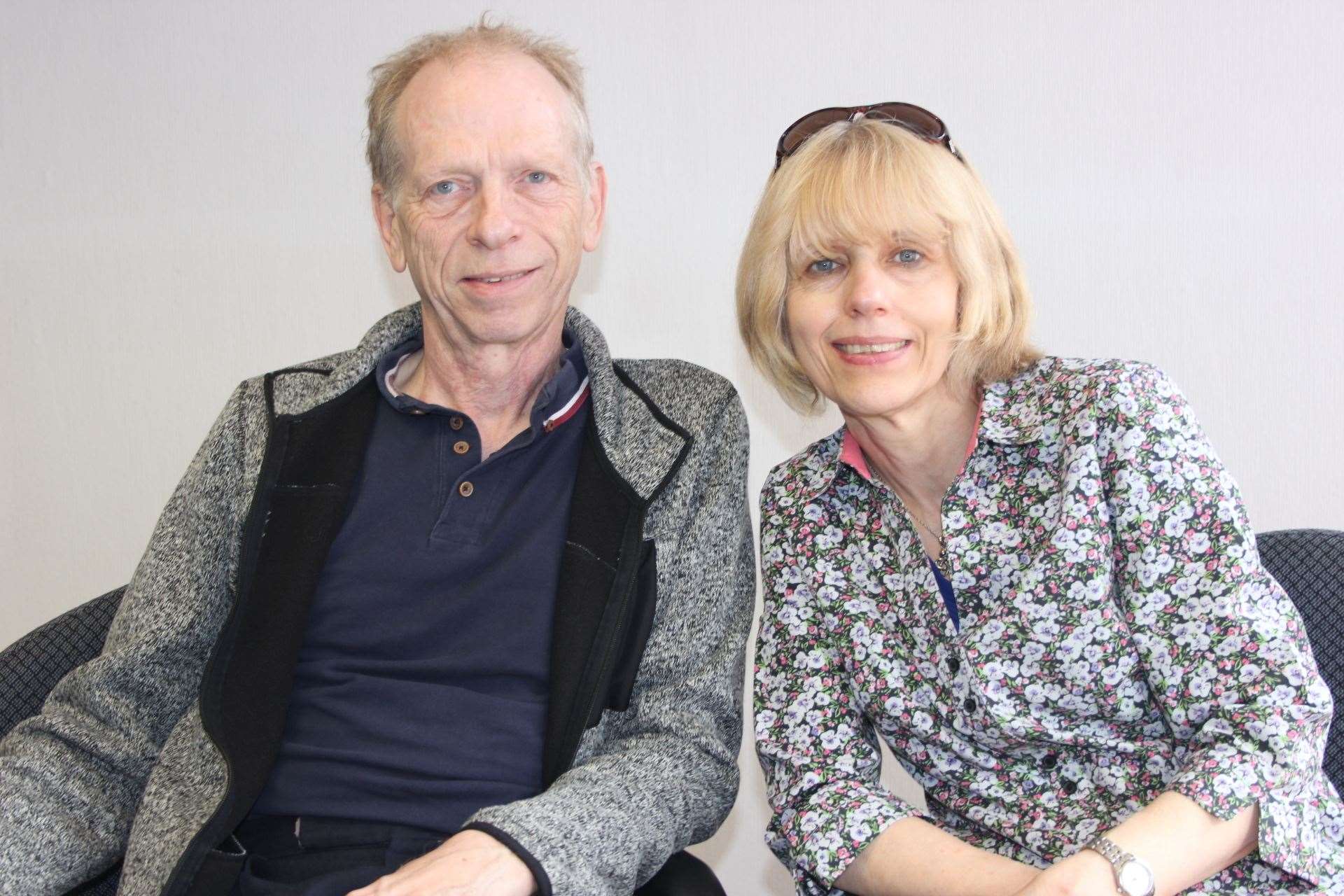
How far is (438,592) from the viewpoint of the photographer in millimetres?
1738

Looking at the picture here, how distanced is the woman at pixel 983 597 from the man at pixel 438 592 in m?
0.15

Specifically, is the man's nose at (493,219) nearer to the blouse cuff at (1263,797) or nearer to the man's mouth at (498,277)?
the man's mouth at (498,277)

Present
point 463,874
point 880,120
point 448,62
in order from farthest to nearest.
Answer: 1. point 448,62
2. point 880,120
3. point 463,874

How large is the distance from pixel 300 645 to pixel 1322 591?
1317 millimetres

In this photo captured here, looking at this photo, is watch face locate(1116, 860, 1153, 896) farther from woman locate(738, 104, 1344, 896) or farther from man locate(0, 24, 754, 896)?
man locate(0, 24, 754, 896)

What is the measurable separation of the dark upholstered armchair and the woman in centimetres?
34

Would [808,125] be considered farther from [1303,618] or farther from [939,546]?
[1303,618]

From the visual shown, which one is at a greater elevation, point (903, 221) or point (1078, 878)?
point (903, 221)

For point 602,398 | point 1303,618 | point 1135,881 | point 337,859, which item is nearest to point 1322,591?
point 1303,618

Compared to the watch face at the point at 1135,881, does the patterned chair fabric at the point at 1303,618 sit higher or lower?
higher

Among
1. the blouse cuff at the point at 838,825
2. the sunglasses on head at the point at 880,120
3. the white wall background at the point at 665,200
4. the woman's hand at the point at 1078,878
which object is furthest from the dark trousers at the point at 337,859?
the white wall background at the point at 665,200

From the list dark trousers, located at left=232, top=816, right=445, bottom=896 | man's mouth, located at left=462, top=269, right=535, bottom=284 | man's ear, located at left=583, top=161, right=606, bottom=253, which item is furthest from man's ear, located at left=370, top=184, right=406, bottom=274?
dark trousers, located at left=232, top=816, right=445, bottom=896

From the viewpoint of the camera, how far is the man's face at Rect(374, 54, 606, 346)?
5.88 feet

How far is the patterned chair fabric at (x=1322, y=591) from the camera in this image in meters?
1.63
